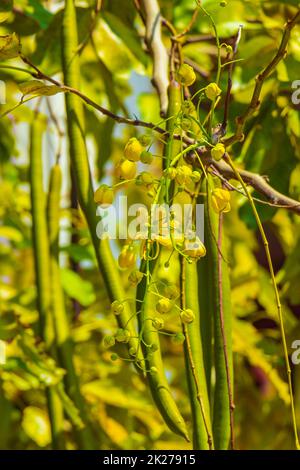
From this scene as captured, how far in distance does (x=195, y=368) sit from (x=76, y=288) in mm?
713

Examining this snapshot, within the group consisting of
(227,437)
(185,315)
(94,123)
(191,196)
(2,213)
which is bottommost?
(227,437)

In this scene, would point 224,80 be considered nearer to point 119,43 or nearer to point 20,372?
point 119,43

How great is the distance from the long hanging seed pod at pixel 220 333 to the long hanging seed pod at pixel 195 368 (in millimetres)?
19

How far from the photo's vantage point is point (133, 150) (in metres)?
0.81

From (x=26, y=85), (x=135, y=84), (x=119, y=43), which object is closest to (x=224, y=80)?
(x=119, y=43)

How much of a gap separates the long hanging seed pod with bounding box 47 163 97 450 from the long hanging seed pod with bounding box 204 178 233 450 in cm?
30

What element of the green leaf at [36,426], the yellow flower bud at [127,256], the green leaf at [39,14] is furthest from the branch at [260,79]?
the green leaf at [36,426]

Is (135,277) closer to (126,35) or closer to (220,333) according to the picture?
(220,333)

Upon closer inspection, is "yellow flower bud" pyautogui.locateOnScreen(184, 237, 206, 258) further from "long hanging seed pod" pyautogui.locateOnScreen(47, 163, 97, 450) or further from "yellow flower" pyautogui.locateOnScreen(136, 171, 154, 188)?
"long hanging seed pod" pyautogui.locateOnScreen(47, 163, 97, 450)

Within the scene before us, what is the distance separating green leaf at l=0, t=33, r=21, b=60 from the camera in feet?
2.93

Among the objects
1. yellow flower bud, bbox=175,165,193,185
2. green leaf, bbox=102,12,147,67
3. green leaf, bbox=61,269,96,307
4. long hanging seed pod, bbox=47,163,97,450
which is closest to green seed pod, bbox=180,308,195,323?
yellow flower bud, bbox=175,165,193,185

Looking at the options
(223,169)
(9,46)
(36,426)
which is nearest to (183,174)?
(223,169)

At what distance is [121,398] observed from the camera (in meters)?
1.61

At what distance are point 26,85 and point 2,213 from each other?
84 cm
